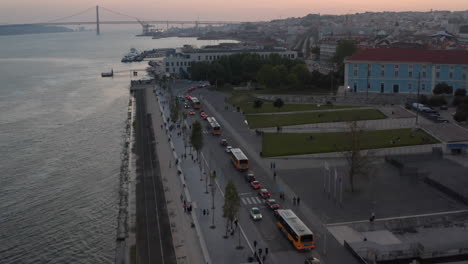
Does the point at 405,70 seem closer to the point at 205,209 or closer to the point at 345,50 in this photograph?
the point at 345,50

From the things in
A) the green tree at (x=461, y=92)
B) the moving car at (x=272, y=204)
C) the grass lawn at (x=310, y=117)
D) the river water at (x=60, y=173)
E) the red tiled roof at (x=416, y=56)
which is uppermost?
the red tiled roof at (x=416, y=56)

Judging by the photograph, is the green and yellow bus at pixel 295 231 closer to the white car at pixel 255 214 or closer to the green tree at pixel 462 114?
the white car at pixel 255 214

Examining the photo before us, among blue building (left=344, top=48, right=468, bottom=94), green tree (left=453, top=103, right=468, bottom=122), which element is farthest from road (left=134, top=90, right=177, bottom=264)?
blue building (left=344, top=48, right=468, bottom=94)

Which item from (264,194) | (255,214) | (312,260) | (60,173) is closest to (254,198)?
(264,194)

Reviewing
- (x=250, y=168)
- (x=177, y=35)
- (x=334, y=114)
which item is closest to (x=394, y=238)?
(x=250, y=168)

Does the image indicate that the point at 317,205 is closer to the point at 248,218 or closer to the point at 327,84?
the point at 248,218

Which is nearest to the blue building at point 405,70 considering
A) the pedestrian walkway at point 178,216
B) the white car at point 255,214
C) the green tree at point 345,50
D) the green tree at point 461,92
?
the green tree at point 461,92
